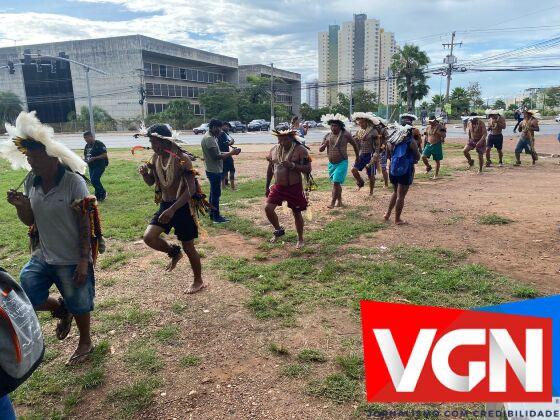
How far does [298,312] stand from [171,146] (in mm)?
2040

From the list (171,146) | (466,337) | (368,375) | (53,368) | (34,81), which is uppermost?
(34,81)

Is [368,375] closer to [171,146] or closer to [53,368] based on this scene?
[53,368]

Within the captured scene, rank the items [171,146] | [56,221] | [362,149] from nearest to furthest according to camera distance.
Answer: [56,221]
[171,146]
[362,149]

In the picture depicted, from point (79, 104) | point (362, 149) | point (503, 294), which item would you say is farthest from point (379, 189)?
point (79, 104)

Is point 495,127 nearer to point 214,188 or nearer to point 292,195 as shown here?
point 214,188

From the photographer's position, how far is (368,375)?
7.63ft

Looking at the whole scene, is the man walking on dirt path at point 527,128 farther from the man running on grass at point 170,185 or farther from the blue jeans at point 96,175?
the man running on grass at point 170,185

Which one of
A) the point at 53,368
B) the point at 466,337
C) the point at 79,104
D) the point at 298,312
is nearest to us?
the point at 466,337

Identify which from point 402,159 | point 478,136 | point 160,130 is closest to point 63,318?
point 160,130

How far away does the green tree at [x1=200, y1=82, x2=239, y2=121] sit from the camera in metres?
58.6

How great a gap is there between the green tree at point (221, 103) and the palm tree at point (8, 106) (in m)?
24.0

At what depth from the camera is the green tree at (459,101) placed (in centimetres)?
6041

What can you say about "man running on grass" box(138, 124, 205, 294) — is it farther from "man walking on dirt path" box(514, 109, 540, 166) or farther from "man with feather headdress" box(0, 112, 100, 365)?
"man walking on dirt path" box(514, 109, 540, 166)

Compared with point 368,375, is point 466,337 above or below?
above
